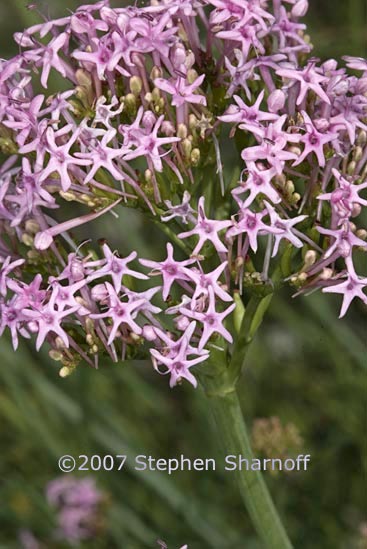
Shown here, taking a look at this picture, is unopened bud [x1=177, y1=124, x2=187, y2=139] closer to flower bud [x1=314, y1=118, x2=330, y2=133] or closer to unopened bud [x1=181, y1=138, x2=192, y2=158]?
unopened bud [x1=181, y1=138, x2=192, y2=158]

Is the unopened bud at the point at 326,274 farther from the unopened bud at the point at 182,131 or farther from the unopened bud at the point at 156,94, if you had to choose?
the unopened bud at the point at 156,94

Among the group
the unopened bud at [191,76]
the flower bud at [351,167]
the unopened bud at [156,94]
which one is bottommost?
the flower bud at [351,167]

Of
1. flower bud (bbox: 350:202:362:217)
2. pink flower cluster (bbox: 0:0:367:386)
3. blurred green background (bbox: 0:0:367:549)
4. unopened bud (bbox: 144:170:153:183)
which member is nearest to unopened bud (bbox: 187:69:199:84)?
pink flower cluster (bbox: 0:0:367:386)

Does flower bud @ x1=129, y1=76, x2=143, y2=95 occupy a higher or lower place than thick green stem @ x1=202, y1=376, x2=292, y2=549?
higher

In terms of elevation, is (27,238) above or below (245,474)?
above

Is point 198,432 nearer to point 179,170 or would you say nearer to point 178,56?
point 179,170

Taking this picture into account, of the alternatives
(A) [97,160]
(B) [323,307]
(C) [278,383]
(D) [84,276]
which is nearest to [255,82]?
(A) [97,160]

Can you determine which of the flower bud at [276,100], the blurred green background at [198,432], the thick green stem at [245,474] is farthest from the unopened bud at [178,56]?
the blurred green background at [198,432]

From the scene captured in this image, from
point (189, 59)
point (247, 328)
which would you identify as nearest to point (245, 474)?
point (247, 328)
